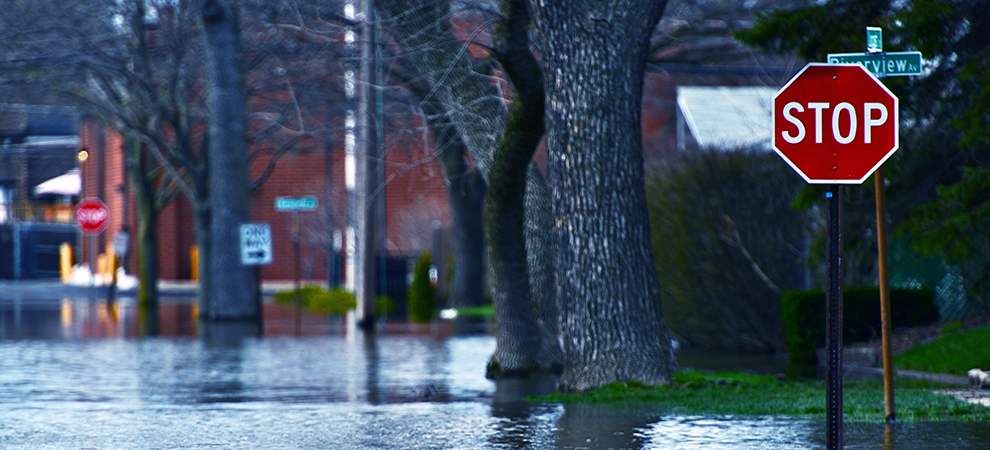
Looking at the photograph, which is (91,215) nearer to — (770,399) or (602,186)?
(602,186)

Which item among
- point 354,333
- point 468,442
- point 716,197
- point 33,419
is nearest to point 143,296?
point 354,333

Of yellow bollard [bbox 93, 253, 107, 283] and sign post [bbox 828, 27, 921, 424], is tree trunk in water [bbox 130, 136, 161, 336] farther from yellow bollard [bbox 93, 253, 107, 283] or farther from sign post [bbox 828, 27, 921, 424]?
sign post [bbox 828, 27, 921, 424]

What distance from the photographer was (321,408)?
38.5ft

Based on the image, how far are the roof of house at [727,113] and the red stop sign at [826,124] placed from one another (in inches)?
614

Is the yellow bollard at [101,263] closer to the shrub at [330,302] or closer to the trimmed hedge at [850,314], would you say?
the shrub at [330,302]

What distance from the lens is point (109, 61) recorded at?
90.8 feet

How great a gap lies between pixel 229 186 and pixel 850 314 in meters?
14.9

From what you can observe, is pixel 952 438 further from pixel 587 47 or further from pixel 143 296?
pixel 143 296

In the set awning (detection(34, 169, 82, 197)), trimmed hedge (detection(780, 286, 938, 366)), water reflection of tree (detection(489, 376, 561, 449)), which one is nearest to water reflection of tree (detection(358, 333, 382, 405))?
water reflection of tree (detection(489, 376, 561, 449))

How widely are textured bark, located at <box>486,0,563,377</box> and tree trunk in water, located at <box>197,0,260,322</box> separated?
41.8 feet

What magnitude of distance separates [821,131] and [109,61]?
22.9 m

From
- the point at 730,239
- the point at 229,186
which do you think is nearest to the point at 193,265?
the point at 229,186

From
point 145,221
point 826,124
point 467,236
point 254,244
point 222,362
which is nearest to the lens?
point 826,124

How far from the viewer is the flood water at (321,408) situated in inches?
364
